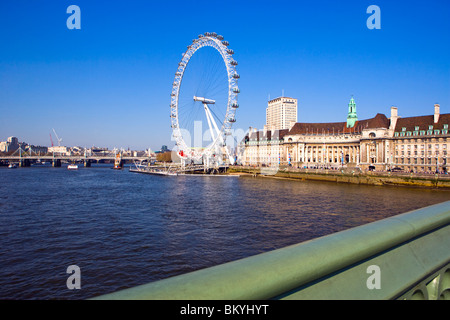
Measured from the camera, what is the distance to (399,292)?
5.62ft

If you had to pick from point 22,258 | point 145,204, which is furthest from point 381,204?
point 22,258

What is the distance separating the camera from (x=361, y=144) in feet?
221

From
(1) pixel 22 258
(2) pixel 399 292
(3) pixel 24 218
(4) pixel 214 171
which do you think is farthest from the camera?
(4) pixel 214 171

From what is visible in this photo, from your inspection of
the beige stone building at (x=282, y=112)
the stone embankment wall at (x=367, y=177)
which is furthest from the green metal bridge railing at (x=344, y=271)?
the beige stone building at (x=282, y=112)

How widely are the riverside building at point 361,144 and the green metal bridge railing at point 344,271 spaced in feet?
201

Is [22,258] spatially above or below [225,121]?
below

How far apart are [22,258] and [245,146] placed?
296 feet

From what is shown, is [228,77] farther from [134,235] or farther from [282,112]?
[282,112]

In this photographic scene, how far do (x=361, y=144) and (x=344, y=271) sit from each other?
71.6 m

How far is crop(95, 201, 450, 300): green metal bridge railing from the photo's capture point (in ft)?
3.78

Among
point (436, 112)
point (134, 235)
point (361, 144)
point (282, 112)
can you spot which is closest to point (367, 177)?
point (436, 112)

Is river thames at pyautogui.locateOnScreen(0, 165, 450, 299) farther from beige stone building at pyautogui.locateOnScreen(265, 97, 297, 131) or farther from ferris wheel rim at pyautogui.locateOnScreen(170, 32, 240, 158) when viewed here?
beige stone building at pyautogui.locateOnScreen(265, 97, 297, 131)

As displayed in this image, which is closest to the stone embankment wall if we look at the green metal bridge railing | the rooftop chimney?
the rooftop chimney
